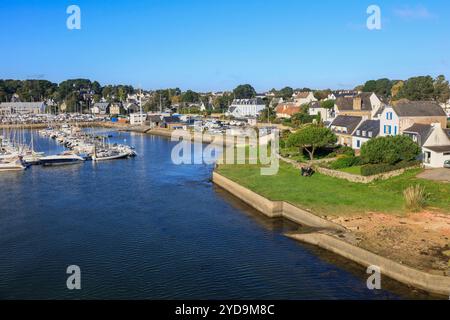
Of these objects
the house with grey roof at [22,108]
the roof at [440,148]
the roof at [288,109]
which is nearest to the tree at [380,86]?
the roof at [288,109]

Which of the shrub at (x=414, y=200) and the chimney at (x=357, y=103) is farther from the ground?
the chimney at (x=357, y=103)

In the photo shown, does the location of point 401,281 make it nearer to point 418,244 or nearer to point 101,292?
point 418,244

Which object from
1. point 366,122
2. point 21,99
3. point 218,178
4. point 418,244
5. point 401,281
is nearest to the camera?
point 401,281

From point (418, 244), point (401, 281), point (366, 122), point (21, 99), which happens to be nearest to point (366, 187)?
point (418, 244)

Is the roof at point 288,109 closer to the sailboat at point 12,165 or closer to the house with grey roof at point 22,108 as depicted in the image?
the sailboat at point 12,165

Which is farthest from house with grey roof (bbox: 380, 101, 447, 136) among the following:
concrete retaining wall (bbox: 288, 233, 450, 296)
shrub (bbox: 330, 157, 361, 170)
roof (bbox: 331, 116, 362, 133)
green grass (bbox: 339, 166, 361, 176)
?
concrete retaining wall (bbox: 288, 233, 450, 296)

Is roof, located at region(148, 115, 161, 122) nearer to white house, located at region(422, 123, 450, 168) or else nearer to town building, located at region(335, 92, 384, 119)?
town building, located at region(335, 92, 384, 119)
